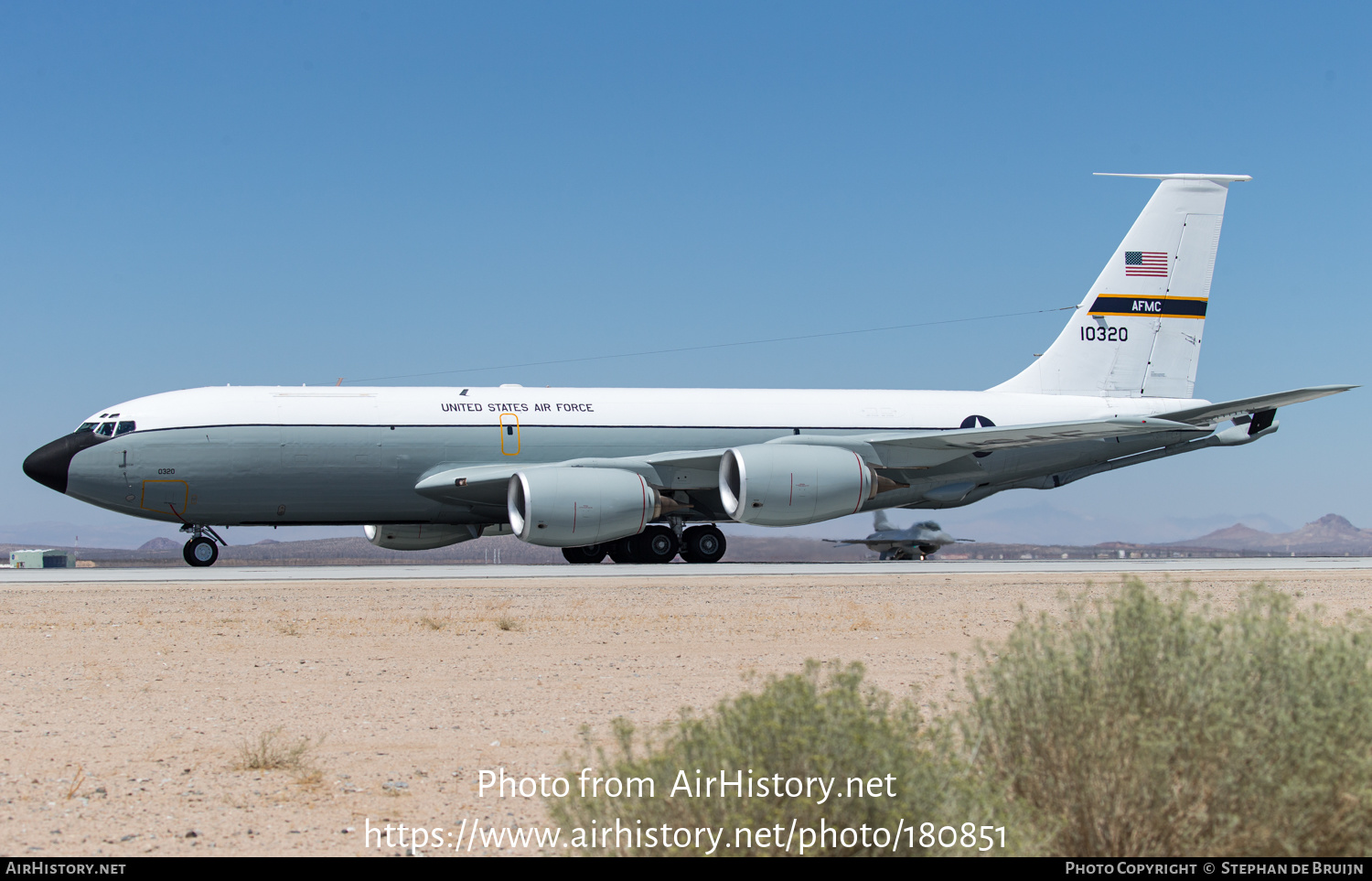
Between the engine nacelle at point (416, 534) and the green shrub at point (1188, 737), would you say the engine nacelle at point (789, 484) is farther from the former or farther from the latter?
the green shrub at point (1188, 737)

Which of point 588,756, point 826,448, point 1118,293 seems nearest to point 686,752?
point 588,756

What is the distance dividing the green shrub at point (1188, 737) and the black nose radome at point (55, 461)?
2201 cm

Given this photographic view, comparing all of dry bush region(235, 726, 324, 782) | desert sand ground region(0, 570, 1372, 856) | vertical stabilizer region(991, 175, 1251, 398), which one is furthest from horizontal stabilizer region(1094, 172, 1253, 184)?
dry bush region(235, 726, 324, 782)

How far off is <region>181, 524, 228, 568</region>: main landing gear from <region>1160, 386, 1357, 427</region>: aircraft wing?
21.7 meters

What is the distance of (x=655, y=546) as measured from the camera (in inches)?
1002

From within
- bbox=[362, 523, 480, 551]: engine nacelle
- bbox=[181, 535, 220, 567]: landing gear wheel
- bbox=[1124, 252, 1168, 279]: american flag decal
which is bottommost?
bbox=[181, 535, 220, 567]: landing gear wheel

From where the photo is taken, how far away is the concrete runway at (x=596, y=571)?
66.2 ft

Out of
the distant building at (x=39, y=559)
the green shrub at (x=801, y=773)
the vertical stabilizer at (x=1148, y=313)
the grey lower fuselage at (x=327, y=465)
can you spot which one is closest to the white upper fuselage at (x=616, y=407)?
the grey lower fuselage at (x=327, y=465)

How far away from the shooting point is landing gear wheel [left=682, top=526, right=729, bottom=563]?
84.7 ft

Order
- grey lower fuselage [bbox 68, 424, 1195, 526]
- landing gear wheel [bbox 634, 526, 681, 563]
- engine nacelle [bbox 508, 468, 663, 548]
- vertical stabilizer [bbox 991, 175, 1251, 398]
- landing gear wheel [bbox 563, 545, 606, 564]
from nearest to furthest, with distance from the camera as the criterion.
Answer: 1. engine nacelle [bbox 508, 468, 663, 548]
2. grey lower fuselage [bbox 68, 424, 1195, 526]
3. landing gear wheel [bbox 634, 526, 681, 563]
4. landing gear wheel [bbox 563, 545, 606, 564]
5. vertical stabilizer [bbox 991, 175, 1251, 398]

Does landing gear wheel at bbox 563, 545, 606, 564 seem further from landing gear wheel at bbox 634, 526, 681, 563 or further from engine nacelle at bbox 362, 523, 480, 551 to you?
engine nacelle at bbox 362, 523, 480, 551

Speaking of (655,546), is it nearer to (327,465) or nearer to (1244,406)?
(327,465)
